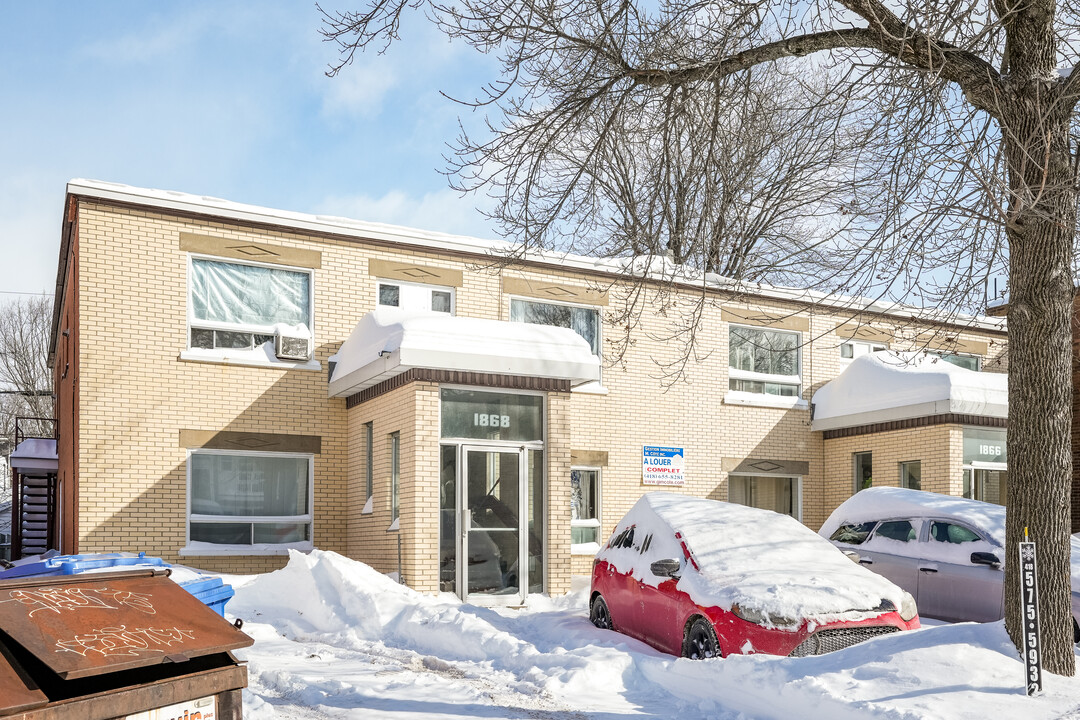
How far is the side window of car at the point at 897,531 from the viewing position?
41.1ft

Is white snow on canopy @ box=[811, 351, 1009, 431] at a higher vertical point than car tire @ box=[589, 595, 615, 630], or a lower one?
higher

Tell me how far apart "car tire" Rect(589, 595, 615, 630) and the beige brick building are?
10.6 ft

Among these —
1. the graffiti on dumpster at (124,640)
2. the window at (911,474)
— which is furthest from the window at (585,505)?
the graffiti on dumpster at (124,640)

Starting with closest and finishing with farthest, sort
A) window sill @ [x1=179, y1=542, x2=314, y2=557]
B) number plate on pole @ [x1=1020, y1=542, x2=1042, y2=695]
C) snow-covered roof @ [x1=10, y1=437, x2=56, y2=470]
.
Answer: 1. number plate on pole @ [x1=1020, y1=542, x2=1042, y2=695]
2. window sill @ [x1=179, y1=542, x2=314, y2=557]
3. snow-covered roof @ [x1=10, y1=437, x2=56, y2=470]

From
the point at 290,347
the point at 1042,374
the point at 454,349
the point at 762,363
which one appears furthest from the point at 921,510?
the point at 290,347

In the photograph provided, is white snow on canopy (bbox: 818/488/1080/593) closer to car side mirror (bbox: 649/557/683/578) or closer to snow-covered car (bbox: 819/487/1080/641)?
snow-covered car (bbox: 819/487/1080/641)

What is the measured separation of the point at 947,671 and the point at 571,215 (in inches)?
213

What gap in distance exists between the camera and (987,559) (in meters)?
11.2

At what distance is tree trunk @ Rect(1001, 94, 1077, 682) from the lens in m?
7.47

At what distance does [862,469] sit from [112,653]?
18.5 metres

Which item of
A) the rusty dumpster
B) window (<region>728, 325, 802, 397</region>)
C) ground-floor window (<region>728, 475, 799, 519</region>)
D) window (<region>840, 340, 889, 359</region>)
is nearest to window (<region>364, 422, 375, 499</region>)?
window (<region>728, 325, 802, 397</region>)

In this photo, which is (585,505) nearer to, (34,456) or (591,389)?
(591,389)

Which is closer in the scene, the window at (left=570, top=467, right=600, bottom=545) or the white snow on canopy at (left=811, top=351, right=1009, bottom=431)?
the window at (left=570, top=467, right=600, bottom=545)

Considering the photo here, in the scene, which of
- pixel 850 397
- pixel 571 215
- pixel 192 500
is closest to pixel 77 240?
pixel 192 500
